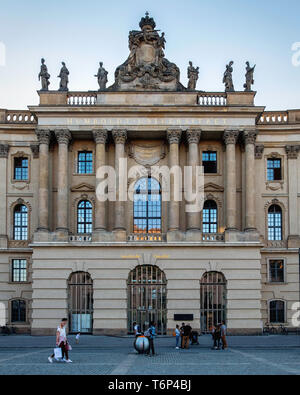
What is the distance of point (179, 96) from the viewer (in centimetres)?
5591

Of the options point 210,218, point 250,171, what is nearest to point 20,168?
point 210,218

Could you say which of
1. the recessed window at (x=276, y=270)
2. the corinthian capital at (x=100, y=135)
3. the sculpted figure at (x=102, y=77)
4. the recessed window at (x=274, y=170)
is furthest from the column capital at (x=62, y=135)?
the recessed window at (x=276, y=270)

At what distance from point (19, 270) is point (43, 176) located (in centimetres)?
856

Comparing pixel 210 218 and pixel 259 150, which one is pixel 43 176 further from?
pixel 259 150

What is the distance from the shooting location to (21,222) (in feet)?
189

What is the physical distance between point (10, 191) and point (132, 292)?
13.9m

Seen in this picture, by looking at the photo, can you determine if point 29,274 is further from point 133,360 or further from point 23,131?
point 133,360

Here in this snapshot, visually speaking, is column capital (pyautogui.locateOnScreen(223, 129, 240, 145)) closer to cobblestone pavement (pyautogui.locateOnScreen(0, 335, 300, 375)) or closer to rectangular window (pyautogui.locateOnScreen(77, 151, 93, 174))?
rectangular window (pyautogui.locateOnScreen(77, 151, 93, 174))

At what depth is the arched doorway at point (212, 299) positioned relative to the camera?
53.4m

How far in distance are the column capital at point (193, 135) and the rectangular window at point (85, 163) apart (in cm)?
855

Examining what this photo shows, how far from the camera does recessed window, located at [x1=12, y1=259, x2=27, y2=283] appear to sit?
57.2m

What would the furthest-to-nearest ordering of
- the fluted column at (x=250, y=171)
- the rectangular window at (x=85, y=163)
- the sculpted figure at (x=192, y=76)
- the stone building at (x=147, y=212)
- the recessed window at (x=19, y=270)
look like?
1. the recessed window at (x=19, y=270)
2. the rectangular window at (x=85, y=163)
3. the sculpted figure at (x=192, y=76)
4. the fluted column at (x=250, y=171)
5. the stone building at (x=147, y=212)

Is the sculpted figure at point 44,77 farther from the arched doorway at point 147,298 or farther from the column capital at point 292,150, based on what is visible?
the column capital at point 292,150
